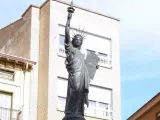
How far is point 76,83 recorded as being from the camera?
11.5 m

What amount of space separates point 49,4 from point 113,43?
14.4ft

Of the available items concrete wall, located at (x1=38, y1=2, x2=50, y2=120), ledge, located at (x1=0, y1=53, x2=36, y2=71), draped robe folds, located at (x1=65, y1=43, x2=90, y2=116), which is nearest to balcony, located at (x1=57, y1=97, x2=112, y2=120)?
concrete wall, located at (x1=38, y1=2, x2=50, y2=120)

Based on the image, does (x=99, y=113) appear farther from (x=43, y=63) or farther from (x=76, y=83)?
(x=76, y=83)

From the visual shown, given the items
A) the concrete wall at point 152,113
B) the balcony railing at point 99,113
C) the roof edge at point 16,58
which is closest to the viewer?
the roof edge at point 16,58

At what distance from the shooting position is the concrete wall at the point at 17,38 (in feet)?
102

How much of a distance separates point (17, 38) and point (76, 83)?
2128 cm

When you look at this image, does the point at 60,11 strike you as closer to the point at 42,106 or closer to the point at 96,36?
the point at 96,36

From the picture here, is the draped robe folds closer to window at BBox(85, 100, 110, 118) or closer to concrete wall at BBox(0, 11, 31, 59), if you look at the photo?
window at BBox(85, 100, 110, 118)

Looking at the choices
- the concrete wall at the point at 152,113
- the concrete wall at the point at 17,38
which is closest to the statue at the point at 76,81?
the concrete wall at the point at 17,38

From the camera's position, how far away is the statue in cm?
1134

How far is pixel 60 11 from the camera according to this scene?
101 feet

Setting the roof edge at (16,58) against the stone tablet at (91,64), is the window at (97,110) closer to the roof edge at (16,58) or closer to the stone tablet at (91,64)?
the roof edge at (16,58)

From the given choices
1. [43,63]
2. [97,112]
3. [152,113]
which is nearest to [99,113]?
[97,112]

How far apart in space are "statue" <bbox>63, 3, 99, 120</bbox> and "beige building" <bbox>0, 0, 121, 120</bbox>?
54.6 ft
